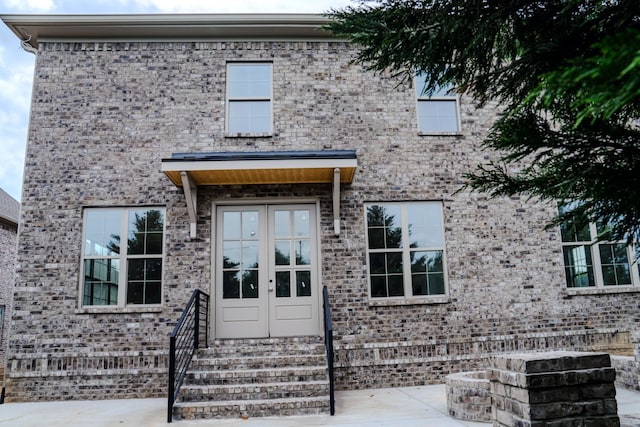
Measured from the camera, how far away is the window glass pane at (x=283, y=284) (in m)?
8.41

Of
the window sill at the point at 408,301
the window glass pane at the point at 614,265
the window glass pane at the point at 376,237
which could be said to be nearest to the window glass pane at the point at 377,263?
the window glass pane at the point at 376,237

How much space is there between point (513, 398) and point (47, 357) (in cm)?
750

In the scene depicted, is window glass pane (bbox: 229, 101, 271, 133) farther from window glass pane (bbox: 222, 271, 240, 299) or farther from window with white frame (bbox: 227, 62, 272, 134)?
window glass pane (bbox: 222, 271, 240, 299)

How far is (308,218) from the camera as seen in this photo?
8.69 metres

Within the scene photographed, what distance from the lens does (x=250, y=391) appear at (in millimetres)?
6477

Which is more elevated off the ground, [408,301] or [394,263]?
[394,263]

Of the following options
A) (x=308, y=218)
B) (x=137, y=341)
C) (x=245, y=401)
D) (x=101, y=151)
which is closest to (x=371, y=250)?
(x=308, y=218)

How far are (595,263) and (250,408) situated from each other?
6.39 metres

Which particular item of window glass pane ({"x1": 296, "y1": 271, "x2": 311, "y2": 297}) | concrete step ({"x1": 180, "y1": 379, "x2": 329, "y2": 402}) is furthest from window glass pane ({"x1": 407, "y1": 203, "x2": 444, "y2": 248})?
concrete step ({"x1": 180, "y1": 379, "x2": 329, "y2": 402})

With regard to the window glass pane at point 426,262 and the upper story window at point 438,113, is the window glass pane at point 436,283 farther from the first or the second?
the upper story window at point 438,113

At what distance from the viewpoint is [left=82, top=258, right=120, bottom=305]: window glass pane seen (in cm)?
829

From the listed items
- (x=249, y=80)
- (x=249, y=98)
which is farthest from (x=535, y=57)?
(x=249, y=80)

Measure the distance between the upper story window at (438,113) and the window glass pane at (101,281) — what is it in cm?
572

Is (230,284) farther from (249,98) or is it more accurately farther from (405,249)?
(249,98)
